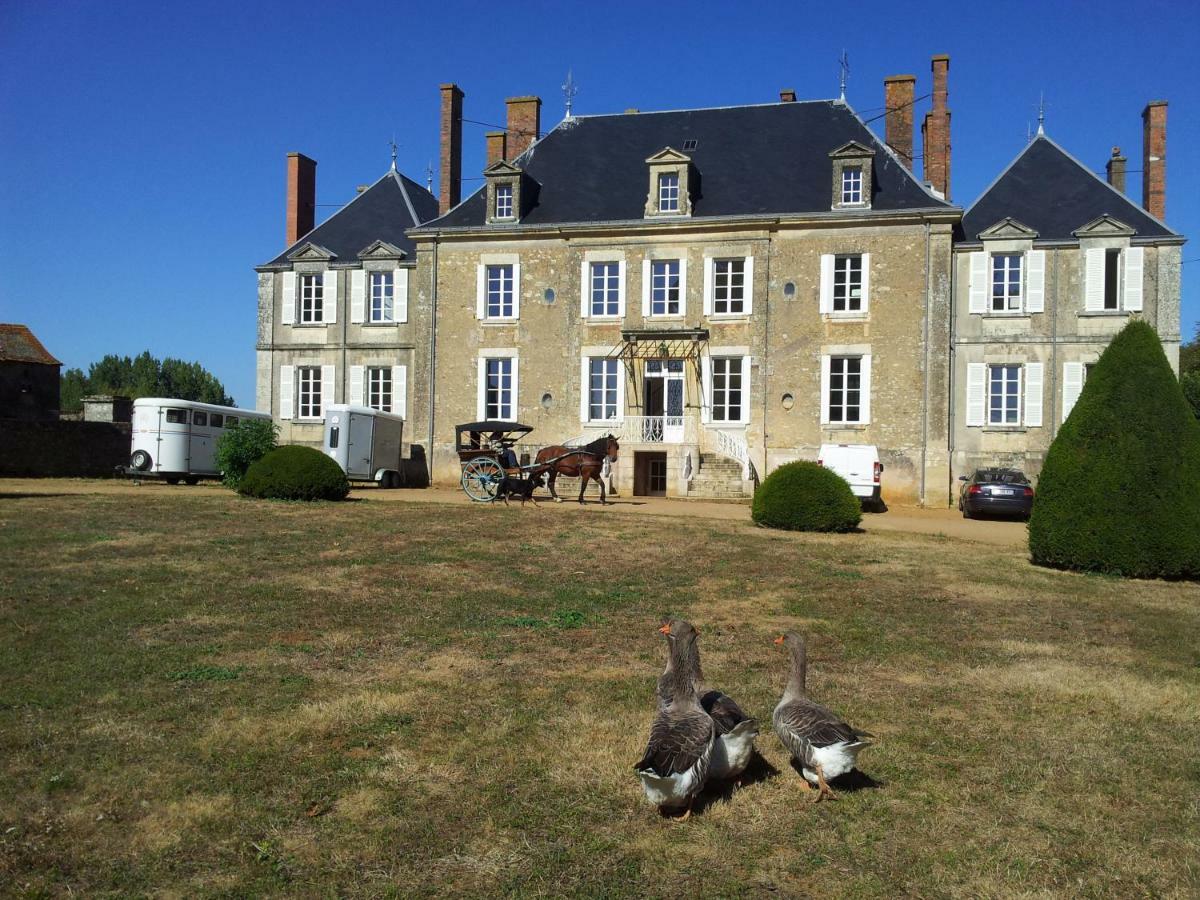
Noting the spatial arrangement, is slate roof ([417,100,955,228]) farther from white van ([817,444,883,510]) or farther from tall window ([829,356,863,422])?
white van ([817,444,883,510])

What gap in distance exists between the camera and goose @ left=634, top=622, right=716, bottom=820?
427 centimetres

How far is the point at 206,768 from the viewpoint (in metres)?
5.02

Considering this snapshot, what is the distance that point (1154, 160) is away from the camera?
25.7 meters

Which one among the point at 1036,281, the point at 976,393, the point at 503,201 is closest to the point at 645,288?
the point at 503,201

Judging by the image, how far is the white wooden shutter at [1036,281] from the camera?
80.9 feet

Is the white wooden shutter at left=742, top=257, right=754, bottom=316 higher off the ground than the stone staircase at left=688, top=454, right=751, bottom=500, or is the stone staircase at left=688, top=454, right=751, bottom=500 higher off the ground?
the white wooden shutter at left=742, top=257, right=754, bottom=316

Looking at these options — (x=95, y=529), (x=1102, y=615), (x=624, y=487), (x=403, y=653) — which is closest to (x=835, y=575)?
(x=1102, y=615)

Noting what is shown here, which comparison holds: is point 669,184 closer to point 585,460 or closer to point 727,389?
point 727,389

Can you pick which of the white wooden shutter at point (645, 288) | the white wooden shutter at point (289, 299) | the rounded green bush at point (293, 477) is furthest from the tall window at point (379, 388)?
the rounded green bush at point (293, 477)

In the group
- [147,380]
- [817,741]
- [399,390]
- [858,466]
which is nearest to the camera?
[817,741]

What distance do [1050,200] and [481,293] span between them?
15407 mm

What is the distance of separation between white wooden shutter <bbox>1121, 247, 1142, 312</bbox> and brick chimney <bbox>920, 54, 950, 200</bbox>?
16.0ft

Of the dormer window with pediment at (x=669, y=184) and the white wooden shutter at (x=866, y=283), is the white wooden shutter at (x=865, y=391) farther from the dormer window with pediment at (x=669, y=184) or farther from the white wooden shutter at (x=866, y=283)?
the dormer window with pediment at (x=669, y=184)

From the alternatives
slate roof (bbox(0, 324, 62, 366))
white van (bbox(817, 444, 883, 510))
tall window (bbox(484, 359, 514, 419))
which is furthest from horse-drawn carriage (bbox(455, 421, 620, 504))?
slate roof (bbox(0, 324, 62, 366))
